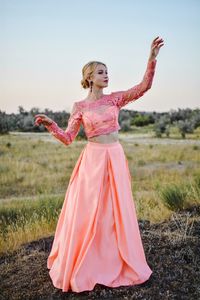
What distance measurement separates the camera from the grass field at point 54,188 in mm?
6875

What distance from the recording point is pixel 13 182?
14672 millimetres

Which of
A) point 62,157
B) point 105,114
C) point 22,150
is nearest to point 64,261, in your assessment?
point 105,114

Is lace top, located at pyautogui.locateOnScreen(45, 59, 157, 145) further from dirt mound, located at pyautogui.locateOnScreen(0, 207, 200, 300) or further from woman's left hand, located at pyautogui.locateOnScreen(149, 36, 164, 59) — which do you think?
dirt mound, located at pyautogui.locateOnScreen(0, 207, 200, 300)

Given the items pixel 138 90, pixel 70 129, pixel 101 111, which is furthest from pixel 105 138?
pixel 138 90

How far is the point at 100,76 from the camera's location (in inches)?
167

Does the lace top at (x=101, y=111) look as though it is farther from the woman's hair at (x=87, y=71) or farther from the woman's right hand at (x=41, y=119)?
the woman's hair at (x=87, y=71)

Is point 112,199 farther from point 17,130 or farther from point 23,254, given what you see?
point 17,130

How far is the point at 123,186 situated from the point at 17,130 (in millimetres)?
46268

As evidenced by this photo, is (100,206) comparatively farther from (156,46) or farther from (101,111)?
(156,46)

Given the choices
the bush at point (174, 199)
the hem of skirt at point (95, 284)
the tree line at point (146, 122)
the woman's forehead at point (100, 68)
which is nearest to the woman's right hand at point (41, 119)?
the woman's forehead at point (100, 68)

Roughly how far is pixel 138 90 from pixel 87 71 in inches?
20.6

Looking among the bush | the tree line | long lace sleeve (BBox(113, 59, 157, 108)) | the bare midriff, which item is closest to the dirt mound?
the bush

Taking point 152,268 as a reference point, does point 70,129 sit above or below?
above

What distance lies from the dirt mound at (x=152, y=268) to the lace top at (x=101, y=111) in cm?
149
